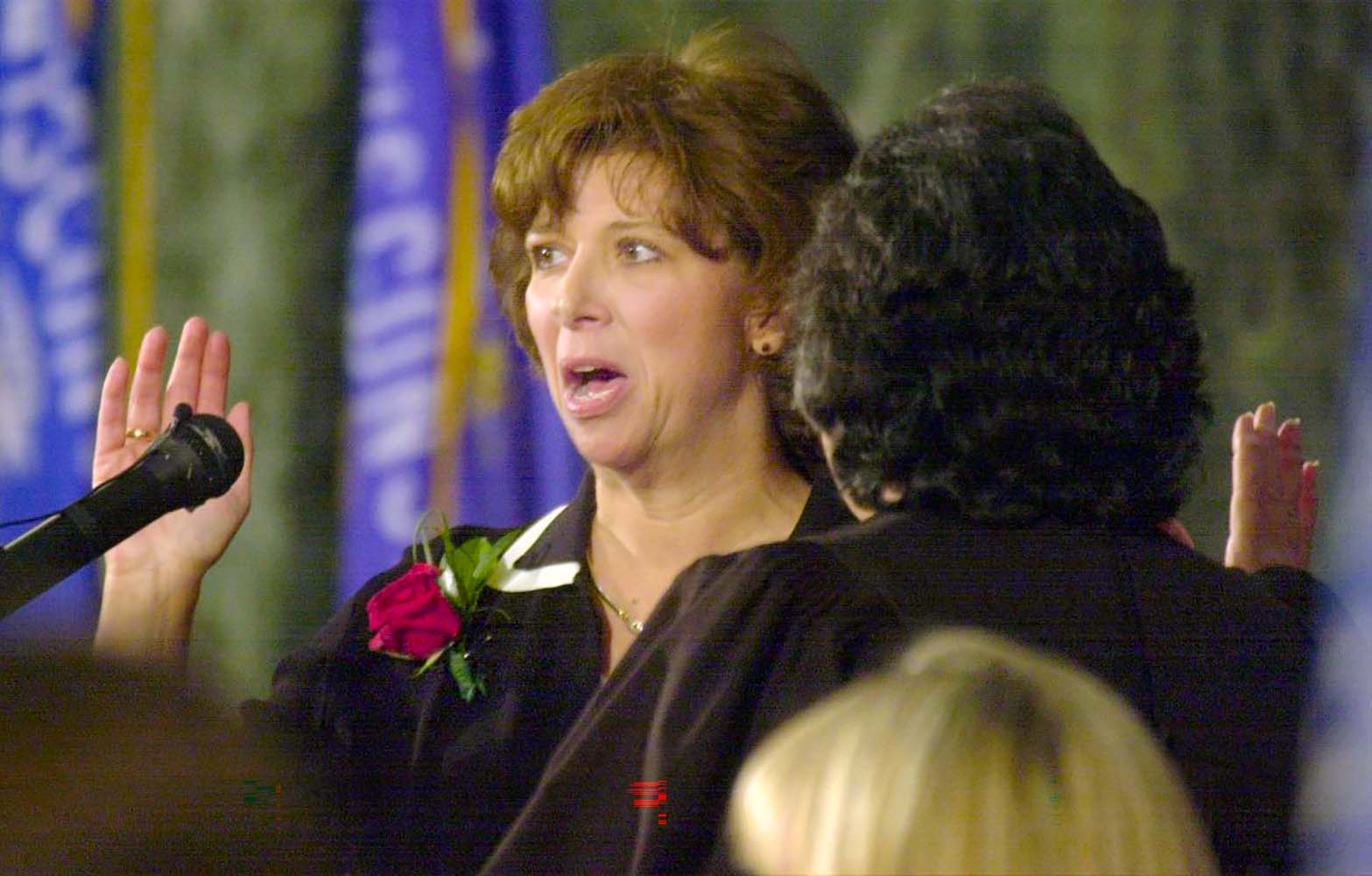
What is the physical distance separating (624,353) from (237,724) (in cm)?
133

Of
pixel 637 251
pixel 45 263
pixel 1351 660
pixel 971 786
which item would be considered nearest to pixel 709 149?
pixel 637 251

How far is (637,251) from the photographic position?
2.05 metres

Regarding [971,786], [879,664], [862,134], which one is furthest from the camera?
[862,134]

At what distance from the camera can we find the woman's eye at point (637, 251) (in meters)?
2.05

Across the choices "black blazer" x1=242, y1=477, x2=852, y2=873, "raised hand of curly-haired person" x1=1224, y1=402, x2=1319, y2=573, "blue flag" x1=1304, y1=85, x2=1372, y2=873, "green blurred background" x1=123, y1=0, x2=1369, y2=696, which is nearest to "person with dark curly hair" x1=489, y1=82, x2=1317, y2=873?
"blue flag" x1=1304, y1=85, x2=1372, y2=873

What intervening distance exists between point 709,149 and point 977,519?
0.77 metres

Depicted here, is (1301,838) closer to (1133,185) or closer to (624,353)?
(624,353)

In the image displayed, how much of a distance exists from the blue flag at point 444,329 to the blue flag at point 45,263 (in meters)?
0.47

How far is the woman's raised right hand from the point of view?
1.86m

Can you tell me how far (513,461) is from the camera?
2982 millimetres

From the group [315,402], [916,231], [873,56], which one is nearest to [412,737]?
[916,231]

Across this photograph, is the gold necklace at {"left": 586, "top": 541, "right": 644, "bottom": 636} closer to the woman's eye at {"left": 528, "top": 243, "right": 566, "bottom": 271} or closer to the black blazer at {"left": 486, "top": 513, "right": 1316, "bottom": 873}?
the woman's eye at {"left": 528, "top": 243, "right": 566, "bottom": 271}

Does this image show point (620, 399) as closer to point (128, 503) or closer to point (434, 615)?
point (434, 615)

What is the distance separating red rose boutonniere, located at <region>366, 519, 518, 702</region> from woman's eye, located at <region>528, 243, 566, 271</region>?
0.35 meters
